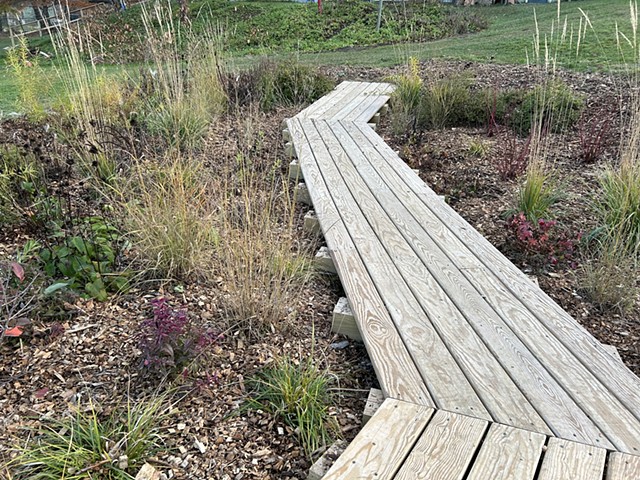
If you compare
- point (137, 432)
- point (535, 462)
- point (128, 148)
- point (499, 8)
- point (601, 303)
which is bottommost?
point (601, 303)

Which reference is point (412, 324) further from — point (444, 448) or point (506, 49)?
point (506, 49)

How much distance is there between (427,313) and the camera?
2221 mm

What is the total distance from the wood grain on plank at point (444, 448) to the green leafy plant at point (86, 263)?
1646 millimetres

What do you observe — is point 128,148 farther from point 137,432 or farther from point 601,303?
point 601,303

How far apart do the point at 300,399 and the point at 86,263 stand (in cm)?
134

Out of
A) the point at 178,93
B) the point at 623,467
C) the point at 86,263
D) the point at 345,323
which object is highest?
the point at 178,93

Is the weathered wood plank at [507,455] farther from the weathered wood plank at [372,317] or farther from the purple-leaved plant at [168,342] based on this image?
the purple-leaved plant at [168,342]

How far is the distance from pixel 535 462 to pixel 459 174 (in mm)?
2926

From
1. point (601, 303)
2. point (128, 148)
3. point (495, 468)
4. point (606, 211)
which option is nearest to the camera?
point (495, 468)

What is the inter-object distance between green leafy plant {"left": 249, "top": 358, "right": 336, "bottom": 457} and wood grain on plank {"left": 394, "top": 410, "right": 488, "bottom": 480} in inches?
14.1

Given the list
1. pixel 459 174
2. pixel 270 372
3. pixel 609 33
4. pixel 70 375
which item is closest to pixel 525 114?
pixel 459 174

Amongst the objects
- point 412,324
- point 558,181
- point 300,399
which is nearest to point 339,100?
point 558,181

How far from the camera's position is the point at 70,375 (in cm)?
199

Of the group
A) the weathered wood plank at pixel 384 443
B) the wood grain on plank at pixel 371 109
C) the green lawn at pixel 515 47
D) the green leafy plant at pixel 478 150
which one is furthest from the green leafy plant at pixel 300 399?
the green lawn at pixel 515 47
